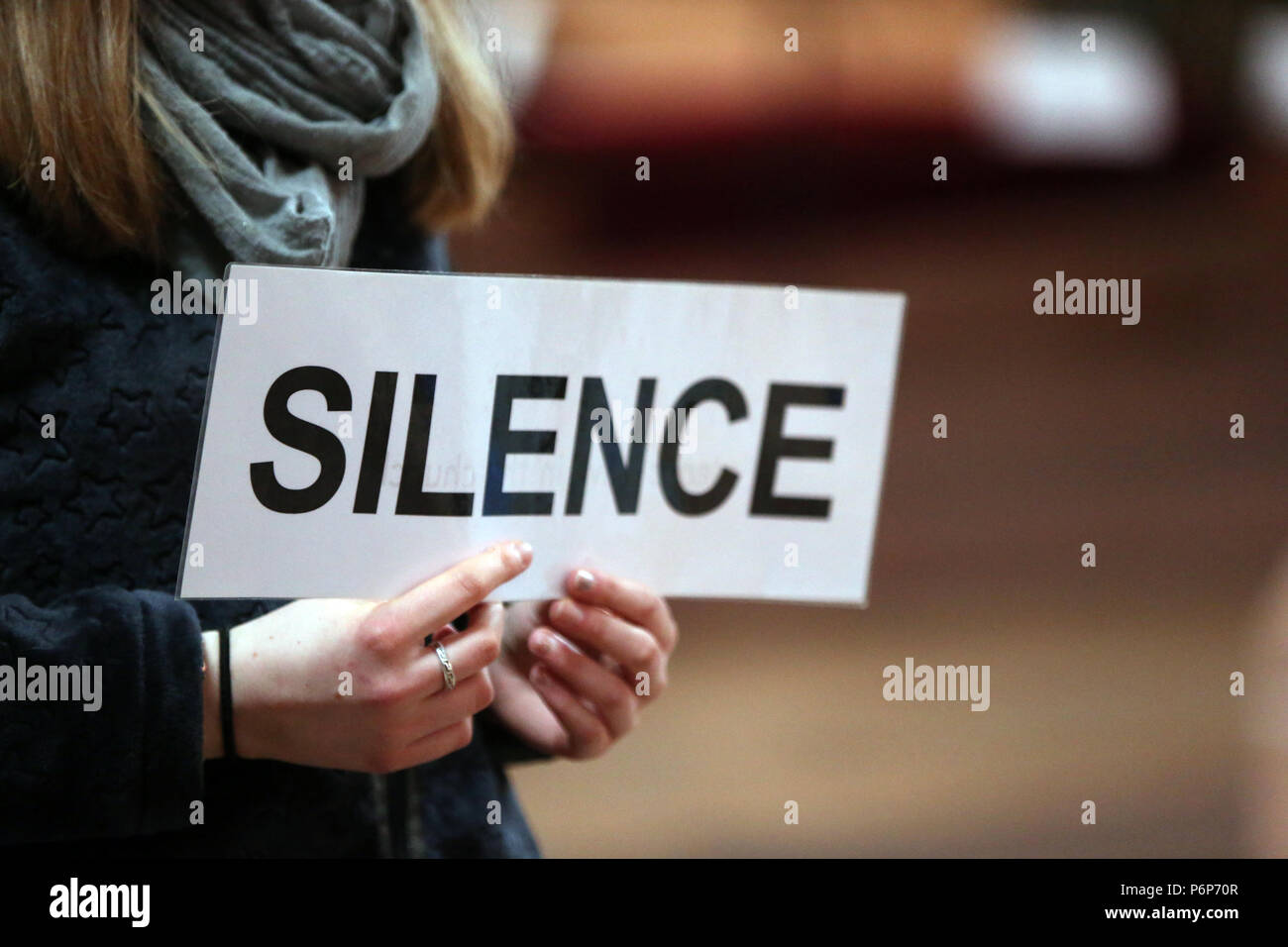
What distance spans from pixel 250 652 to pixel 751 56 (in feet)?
9.17

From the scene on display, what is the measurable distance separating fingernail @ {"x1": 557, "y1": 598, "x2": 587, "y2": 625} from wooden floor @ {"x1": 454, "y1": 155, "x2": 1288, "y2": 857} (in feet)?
3.90

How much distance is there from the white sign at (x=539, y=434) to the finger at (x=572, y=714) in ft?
0.36

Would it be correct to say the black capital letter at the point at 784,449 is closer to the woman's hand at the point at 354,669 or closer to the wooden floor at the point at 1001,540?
the woman's hand at the point at 354,669

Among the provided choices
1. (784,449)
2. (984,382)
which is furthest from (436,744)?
(984,382)

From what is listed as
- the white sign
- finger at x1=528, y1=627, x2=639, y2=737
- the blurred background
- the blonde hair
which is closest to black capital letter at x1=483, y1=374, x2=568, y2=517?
the white sign

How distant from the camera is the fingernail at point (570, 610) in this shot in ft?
2.39

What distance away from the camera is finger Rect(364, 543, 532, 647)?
64 centimetres

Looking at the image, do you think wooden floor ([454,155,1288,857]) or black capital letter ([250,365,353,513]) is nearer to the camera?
black capital letter ([250,365,353,513])

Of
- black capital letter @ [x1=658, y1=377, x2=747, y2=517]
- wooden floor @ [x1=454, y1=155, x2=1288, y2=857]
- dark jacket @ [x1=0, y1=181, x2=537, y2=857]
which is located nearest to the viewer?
dark jacket @ [x1=0, y1=181, x2=537, y2=857]

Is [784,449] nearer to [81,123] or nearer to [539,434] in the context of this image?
[539,434]

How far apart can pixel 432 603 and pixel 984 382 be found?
2.77 meters

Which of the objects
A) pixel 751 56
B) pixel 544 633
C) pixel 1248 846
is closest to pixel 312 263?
pixel 544 633

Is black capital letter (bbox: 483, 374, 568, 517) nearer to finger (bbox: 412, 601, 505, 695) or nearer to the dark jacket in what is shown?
finger (bbox: 412, 601, 505, 695)

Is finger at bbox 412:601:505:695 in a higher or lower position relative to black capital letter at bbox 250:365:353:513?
lower
